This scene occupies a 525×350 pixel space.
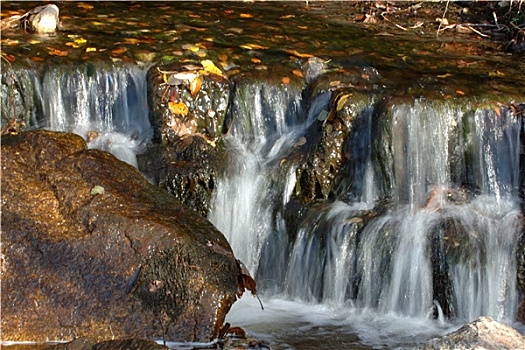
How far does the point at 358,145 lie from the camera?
6938mm

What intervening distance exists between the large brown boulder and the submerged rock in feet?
4.85

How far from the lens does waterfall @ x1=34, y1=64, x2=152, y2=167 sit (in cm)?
724

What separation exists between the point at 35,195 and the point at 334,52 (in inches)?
151

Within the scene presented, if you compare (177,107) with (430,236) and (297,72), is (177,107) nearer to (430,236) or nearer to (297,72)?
(297,72)

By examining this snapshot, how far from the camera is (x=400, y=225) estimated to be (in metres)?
6.39

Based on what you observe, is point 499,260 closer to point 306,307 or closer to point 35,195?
point 306,307

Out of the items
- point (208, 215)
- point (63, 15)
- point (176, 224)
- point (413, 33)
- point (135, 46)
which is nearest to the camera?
point (176, 224)

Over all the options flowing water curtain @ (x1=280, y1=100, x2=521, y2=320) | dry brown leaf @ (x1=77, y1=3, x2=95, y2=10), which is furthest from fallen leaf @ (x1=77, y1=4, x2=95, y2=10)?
flowing water curtain @ (x1=280, y1=100, x2=521, y2=320)

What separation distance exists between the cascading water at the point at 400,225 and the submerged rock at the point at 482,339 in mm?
1668

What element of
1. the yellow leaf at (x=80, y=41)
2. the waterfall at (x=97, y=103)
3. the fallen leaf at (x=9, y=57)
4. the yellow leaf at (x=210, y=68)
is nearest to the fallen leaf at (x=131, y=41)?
the yellow leaf at (x=80, y=41)

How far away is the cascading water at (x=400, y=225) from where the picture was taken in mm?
6105

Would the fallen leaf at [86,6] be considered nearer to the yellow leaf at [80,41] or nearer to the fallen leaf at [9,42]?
the yellow leaf at [80,41]

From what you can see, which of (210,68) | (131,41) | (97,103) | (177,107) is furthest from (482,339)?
(131,41)

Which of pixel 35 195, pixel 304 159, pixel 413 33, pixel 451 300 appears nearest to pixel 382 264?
pixel 451 300
